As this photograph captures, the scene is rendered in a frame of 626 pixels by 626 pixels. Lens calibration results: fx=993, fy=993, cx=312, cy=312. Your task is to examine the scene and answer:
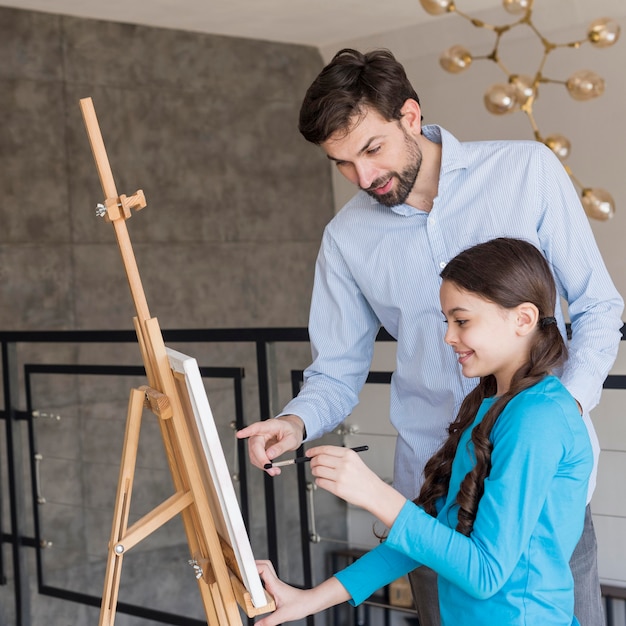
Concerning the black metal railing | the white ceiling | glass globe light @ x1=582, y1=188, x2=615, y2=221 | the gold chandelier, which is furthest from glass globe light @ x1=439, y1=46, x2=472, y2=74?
the black metal railing

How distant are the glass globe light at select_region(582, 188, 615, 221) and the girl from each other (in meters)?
3.12

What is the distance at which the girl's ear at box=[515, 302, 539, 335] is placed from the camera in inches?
54.1

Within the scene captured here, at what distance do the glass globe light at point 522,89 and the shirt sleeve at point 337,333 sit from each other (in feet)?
8.75

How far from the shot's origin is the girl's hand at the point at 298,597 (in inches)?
59.1

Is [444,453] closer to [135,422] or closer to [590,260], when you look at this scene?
[590,260]

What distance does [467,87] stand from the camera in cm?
605

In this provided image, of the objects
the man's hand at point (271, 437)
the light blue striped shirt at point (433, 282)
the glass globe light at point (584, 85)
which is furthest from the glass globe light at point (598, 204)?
the man's hand at point (271, 437)

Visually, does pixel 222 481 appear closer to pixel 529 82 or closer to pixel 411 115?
pixel 411 115

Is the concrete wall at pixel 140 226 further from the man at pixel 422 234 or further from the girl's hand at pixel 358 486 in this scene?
the girl's hand at pixel 358 486

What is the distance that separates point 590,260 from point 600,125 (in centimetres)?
420

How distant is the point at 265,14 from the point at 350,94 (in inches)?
174

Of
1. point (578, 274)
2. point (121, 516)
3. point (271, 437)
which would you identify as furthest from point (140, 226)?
point (578, 274)

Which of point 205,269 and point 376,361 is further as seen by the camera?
point 376,361

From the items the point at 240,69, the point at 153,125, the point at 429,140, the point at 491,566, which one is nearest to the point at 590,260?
the point at 429,140
